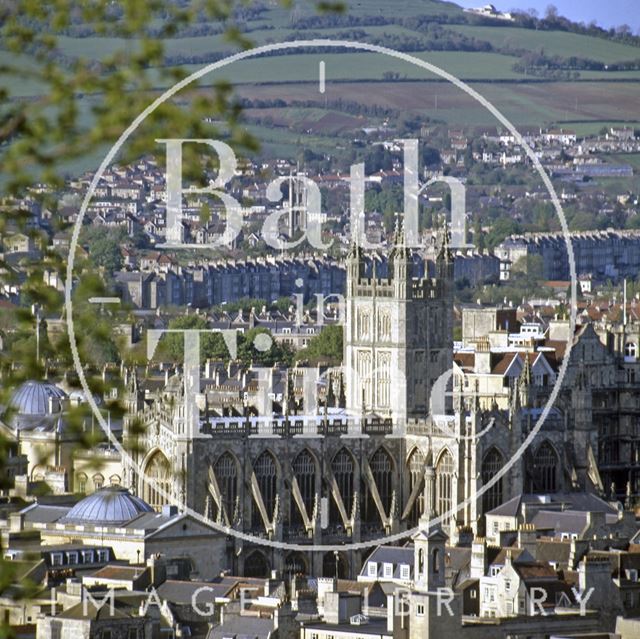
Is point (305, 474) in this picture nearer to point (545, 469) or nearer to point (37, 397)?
point (545, 469)

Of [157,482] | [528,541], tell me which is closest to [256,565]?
[157,482]

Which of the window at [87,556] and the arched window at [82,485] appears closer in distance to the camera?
the window at [87,556]

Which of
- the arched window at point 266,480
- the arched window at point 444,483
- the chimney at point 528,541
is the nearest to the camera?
the chimney at point 528,541

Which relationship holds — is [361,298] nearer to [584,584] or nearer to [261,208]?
[584,584]

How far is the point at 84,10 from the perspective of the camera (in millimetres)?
14531

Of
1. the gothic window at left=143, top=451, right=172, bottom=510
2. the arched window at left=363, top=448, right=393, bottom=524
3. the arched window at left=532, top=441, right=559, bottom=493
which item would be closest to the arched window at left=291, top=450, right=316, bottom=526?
the arched window at left=363, top=448, right=393, bottom=524

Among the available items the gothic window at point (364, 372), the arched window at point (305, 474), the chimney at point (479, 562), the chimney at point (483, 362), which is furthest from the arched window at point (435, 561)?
the chimney at point (483, 362)

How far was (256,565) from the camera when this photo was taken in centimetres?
6303

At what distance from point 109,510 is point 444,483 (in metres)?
9.08

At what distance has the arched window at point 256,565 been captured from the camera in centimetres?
6250

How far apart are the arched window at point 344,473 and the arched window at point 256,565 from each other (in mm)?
4182

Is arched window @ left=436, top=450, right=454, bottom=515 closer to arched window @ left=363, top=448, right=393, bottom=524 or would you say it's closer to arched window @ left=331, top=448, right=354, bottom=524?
arched window @ left=363, top=448, right=393, bottom=524

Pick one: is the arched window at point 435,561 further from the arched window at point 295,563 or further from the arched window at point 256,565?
the arched window at point 295,563

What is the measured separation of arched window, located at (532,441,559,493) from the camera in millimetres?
68812
